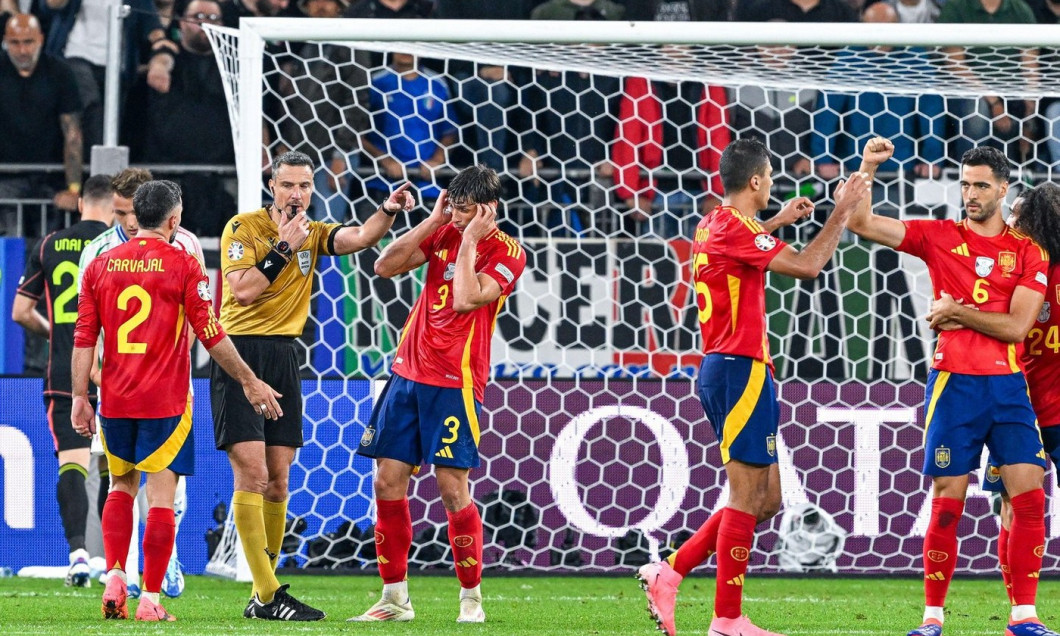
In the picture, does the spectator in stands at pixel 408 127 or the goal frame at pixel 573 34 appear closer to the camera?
the goal frame at pixel 573 34

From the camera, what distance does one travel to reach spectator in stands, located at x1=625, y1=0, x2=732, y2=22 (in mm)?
10773

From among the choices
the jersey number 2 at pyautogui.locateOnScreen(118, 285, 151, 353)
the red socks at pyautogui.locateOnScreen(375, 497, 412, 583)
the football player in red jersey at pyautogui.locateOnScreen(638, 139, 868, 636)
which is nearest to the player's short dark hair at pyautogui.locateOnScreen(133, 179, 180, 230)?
the jersey number 2 at pyautogui.locateOnScreen(118, 285, 151, 353)

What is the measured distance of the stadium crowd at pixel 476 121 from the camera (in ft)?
30.1

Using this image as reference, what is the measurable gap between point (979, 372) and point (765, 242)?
0.93 m

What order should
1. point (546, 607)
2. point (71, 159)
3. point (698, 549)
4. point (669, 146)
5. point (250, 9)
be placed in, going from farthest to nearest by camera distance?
point (250, 9) → point (71, 159) → point (669, 146) → point (546, 607) → point (698, 549)

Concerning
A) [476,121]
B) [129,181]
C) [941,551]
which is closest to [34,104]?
[476,121]

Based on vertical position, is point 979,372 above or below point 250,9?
below

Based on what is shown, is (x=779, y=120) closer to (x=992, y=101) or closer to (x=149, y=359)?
(x=992, y=101)

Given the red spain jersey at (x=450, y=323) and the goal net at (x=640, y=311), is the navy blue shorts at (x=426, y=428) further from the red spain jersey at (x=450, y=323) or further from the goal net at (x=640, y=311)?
the goal net at (x=640, y=311)

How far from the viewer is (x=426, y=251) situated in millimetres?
6258

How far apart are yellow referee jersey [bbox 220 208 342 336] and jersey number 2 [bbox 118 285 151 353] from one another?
46 cm

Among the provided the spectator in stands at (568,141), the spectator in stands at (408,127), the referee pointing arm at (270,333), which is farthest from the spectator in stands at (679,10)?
the referee pointing arm at (270,333)

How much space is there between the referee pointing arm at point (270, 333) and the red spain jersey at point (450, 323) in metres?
0.30

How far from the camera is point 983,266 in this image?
5449 millimetres
